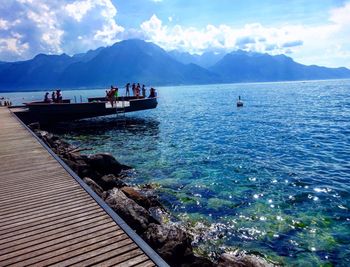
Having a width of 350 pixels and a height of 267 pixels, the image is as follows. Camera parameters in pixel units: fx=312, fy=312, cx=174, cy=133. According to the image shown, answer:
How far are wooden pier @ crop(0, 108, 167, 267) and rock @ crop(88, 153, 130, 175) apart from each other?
5827mm

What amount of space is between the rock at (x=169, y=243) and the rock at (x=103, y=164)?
9.63 m

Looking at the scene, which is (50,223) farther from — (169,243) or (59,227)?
(169,243)

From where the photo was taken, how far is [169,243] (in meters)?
8.17

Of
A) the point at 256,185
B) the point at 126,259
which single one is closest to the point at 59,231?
the point at 126,259

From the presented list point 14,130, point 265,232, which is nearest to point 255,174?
point 265,232

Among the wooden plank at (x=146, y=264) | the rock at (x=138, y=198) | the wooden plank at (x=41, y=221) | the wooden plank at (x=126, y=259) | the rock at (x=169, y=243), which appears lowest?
the rock at (x=138, y=198)

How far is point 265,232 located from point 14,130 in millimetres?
19076

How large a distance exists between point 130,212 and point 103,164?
29.6 feet

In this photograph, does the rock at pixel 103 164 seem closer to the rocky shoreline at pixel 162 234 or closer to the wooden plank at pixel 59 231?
the rocky shoreline at pixel 162 234

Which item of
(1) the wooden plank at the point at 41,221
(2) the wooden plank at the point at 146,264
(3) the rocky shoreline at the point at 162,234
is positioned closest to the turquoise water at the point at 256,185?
(3) the rocky shoreline at the point at 162,234

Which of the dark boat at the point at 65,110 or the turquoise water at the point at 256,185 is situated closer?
the turquoise water at the point at 256,185

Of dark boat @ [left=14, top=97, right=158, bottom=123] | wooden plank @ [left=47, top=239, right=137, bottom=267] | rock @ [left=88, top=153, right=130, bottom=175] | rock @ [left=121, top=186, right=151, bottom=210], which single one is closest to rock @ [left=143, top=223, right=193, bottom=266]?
wooden plank @ [left=47, top=239, right=137, bottom=267]

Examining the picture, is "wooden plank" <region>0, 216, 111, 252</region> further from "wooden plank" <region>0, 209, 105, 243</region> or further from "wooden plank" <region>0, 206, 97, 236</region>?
"wooden plank" <region>0, 206, 97, 236</region>

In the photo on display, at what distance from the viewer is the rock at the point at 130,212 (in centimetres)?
934
